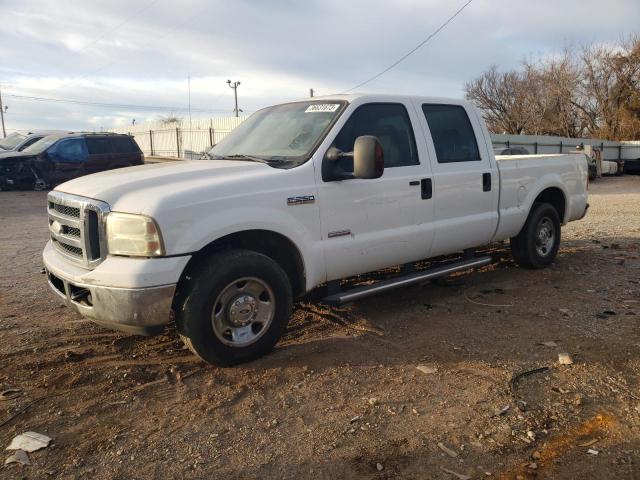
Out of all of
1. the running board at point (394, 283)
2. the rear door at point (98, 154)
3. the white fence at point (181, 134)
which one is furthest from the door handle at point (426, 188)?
the white fence at point (181, 134)

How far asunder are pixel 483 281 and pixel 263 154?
315 cm

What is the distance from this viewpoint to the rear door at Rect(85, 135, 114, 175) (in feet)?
53.7

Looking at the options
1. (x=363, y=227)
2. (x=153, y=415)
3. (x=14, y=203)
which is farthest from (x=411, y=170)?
(x=14, y=203)

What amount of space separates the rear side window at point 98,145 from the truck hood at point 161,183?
13.2m

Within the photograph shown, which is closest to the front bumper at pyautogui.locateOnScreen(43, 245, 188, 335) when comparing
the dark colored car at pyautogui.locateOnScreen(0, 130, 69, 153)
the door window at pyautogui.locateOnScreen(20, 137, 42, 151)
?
the dark colored car at pyautogui.locateOnScreen(0, 130, 69, 153)

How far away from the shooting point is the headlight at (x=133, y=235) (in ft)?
11.4

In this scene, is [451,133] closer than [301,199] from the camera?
No

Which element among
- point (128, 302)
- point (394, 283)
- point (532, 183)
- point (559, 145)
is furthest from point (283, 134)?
point (559, 145)

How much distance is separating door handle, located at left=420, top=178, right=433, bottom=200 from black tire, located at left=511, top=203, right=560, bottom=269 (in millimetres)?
2041

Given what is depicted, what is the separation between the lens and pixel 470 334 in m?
4.63

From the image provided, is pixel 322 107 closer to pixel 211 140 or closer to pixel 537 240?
pixel 537 240

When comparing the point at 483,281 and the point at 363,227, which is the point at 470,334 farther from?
the point at 483,281

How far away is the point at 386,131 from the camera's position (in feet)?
16.1

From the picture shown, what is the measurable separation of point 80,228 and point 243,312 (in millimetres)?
1254
